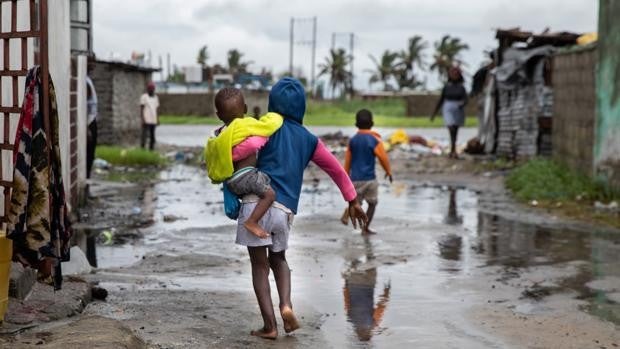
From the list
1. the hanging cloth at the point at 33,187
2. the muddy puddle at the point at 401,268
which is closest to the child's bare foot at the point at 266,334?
the muddy puddle at the point at 401,268

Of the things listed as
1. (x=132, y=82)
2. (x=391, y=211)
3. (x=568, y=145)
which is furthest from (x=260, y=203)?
(x=132, y=82)

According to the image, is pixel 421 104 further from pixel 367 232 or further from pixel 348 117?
pixel 367 232

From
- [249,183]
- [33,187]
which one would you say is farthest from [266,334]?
[33,187]

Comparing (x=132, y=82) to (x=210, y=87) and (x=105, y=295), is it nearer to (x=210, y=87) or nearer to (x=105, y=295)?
(x=105, y=295)

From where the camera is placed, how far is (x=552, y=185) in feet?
47.8

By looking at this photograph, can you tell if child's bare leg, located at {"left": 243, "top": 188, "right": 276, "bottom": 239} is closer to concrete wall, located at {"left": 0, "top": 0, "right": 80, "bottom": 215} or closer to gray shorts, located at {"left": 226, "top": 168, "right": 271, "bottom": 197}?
gray shorts, located at {"left": 226, "top": 168, "right": 271, "bottom": 197}

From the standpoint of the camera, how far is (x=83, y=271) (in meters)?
7.75

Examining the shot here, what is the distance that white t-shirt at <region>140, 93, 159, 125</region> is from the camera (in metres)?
23.8

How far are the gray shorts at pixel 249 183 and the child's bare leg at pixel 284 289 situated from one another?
448 millimetres

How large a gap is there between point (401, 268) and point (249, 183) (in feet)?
10.7

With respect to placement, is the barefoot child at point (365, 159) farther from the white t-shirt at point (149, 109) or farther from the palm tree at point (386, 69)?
the palm tree at point (386, 69)

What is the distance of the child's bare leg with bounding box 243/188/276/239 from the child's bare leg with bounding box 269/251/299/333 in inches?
11.5

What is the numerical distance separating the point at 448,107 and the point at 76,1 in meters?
11.3

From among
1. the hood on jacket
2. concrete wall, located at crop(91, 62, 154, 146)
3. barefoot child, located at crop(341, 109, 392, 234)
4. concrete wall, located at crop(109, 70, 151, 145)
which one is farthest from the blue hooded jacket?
concrete wall, located at crop(109, 70, 151, 145)
